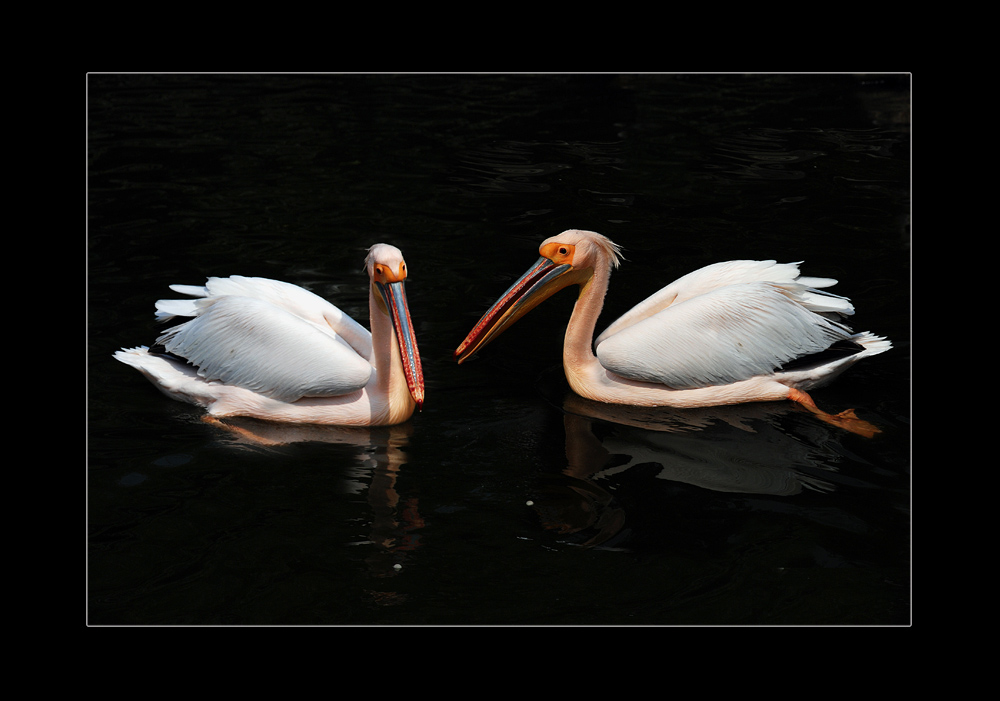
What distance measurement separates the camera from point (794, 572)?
4566 millimetres

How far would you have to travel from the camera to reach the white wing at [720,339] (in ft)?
19.7

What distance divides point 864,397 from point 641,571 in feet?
7.65

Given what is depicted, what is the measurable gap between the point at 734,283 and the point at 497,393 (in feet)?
5.18

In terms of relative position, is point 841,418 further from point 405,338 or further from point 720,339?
point 405,338

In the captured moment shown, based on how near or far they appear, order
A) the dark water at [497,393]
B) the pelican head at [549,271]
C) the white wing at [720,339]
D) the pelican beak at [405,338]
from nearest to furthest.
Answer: the dark water at [497,393] < the pelican beak at [405,338] < the white wing at [720,339] < the pelican head at [549,271]

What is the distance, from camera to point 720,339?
238 inches

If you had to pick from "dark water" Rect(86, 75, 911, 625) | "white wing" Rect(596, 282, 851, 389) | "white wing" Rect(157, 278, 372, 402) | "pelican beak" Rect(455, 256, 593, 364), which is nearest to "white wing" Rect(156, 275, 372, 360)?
"white wing" Rect(157, 278, 372, 402)

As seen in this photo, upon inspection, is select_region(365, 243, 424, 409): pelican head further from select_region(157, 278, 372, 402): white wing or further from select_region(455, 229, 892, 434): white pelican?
select_region(455, 229, 892, 434): white pelican

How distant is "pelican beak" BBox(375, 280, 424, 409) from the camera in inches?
211

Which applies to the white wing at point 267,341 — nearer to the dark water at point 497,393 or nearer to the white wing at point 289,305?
the white wing at point 289,305

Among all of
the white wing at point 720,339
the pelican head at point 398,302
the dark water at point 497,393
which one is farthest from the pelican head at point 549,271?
the pelican head at point 398,302

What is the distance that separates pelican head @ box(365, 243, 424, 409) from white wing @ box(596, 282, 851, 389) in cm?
131

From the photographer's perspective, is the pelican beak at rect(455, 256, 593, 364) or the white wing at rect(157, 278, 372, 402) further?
the pelican beak at rect(455, 256, 593, 364)

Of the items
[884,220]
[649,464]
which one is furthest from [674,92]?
[649,464]
